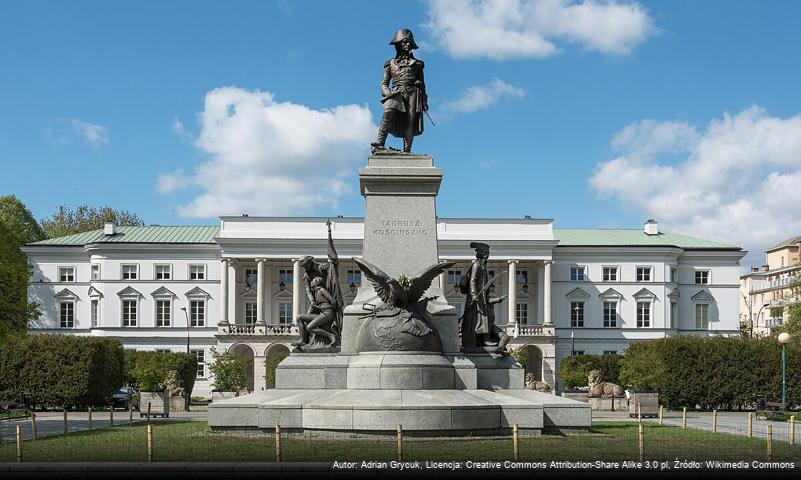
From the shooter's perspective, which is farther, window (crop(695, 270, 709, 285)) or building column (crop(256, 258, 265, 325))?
window (crop(695, 270, 709, 285))

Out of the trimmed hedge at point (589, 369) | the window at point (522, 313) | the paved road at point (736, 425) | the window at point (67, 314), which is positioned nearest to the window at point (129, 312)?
the window at point (67, 314)

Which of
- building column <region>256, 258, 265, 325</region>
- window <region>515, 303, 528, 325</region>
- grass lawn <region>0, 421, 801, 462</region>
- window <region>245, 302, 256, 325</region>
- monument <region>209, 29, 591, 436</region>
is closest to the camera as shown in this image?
grass lawn <region>0, 421, 801, 462</region>

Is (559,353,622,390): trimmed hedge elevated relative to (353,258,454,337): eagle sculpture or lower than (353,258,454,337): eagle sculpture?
lower

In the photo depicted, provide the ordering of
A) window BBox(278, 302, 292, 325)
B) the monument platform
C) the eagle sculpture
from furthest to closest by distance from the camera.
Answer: window BBox(278, 302, 292, 325) < the eagle sculpture < the monument platform

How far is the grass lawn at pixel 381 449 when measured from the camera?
55.0ft

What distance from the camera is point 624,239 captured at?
107938 millimetres

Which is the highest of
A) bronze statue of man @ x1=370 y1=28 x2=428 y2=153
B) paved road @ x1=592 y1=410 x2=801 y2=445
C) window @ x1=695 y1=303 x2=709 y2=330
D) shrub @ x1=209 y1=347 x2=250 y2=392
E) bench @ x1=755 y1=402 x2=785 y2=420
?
bronze statue of man @ x1=370 y1=28 x2=428 y2=153

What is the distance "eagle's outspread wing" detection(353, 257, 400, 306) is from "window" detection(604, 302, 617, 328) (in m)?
84.4

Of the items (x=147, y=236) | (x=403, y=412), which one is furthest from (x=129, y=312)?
(x=403, y=412)

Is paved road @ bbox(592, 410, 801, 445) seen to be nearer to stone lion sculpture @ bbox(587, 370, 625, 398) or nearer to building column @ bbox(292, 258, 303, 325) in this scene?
stone lion sculpture @ bbox(587, 370, 625, 398)

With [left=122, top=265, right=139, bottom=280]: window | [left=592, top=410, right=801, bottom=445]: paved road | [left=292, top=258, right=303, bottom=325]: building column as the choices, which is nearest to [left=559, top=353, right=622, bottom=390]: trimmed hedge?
[left=292, top=258, right=303, bottom=325]: building column

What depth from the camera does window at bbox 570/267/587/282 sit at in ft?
346

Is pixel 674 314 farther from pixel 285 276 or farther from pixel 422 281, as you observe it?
pixel 422 281

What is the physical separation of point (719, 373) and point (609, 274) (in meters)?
50.6
